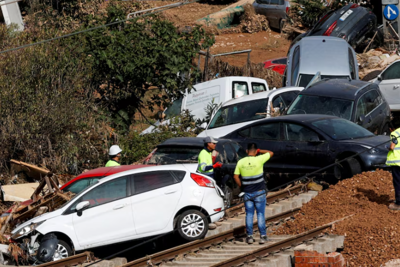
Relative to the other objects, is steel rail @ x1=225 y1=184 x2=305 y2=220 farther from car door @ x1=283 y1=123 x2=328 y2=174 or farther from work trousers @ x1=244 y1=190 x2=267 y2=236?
work trousers @ x1=244 y1=190 x2=267 y2=236

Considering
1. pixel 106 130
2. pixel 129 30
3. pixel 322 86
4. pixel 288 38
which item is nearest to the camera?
pixel 322 86

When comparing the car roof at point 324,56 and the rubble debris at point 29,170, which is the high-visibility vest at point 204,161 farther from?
the car roof at point 324,56

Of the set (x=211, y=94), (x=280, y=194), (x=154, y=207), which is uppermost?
(x=211, y=94)

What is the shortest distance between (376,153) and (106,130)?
9273mm

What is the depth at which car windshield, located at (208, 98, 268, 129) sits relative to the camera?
1715 cm

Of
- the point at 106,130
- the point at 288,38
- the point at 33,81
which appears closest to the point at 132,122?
the point at 106,130

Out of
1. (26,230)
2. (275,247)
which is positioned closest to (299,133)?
(275,247)

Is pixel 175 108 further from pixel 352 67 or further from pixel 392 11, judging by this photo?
pixel 392 11

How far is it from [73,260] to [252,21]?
2974 cm

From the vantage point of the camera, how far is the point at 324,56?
21219 millimetres

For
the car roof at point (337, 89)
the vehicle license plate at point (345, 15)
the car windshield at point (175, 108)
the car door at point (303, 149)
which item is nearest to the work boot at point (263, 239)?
the car door at point (303, 149)

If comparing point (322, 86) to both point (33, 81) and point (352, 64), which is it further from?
point (33, 81)

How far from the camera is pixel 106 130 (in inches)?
759

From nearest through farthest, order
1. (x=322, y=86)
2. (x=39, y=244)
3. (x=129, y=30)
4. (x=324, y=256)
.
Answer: (x=324, y=256) → (x=39, y=244) → (x=322, y=86) → (x=129, y=30)
